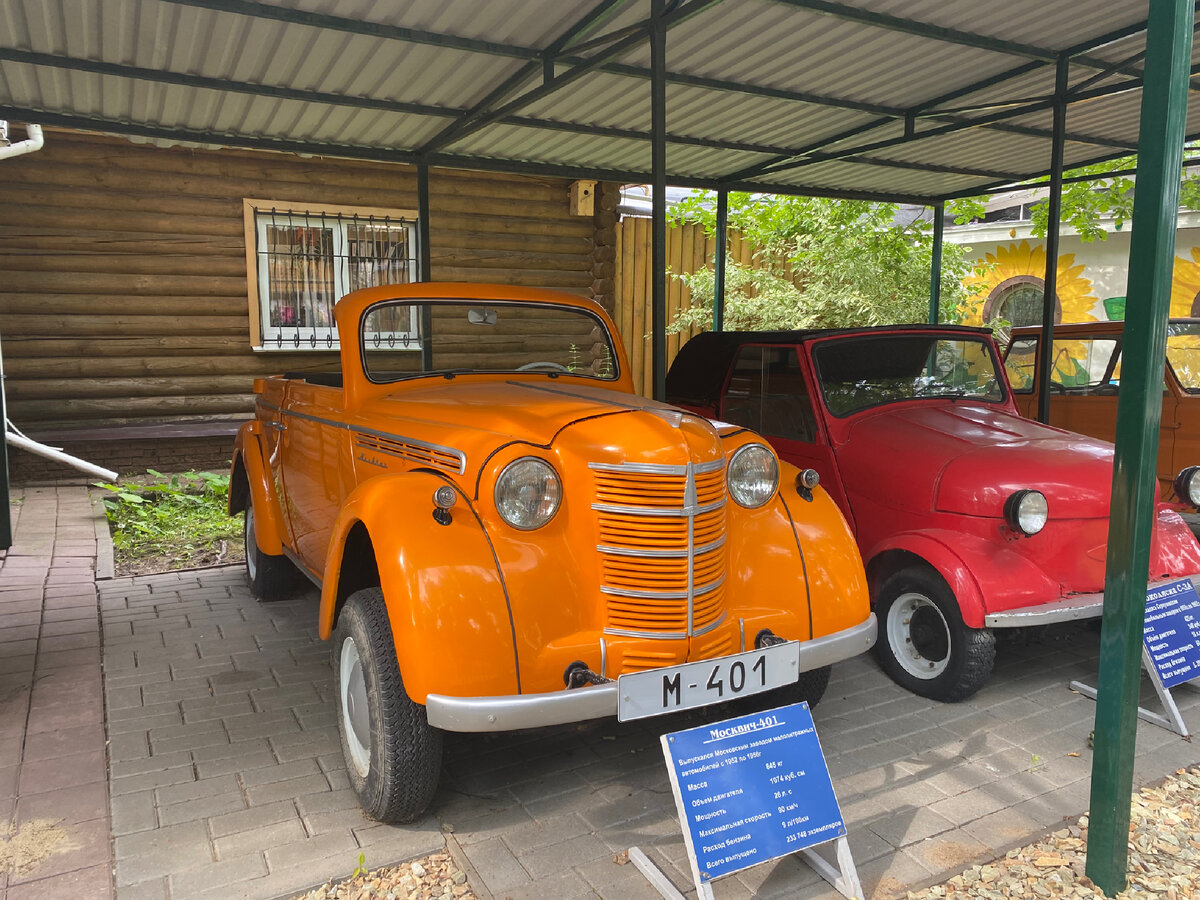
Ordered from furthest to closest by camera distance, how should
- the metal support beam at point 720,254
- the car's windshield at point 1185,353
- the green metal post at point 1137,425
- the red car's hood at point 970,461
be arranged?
the metal support beam at point 720,254 → the car's windshield at point 1185,353 → the red car's hood at point 970,461 → the green metal post at point 1137,425

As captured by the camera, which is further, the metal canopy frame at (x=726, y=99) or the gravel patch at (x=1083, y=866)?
the gravel patch at (x=1083, y=866)

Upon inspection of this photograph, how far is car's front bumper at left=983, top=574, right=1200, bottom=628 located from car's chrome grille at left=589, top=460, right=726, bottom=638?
1517 millimetres

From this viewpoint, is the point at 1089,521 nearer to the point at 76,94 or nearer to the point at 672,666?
the point at 672,666

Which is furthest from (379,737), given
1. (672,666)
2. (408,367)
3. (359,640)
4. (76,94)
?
(408,367)

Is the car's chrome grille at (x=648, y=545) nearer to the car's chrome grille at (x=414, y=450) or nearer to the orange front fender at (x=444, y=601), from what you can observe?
the orange front fender at (x=444, y=601)

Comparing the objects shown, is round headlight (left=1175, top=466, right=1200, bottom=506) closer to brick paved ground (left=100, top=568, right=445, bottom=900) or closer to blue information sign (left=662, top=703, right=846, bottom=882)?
blue information sign (left=662, top=703, right=846, bottom=882)

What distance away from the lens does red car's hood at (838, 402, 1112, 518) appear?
3643 millimetres

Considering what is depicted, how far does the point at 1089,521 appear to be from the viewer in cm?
364

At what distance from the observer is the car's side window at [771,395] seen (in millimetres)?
4559

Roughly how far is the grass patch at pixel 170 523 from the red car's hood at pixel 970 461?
176 inches

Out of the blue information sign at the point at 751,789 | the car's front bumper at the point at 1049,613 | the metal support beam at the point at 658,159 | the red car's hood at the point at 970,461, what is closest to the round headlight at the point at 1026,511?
the red car's hood at the point at 970,461

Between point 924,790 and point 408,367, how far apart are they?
7.58 meters

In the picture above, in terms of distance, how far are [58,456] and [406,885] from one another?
22.2 feet

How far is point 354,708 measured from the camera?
2881 millimetres
